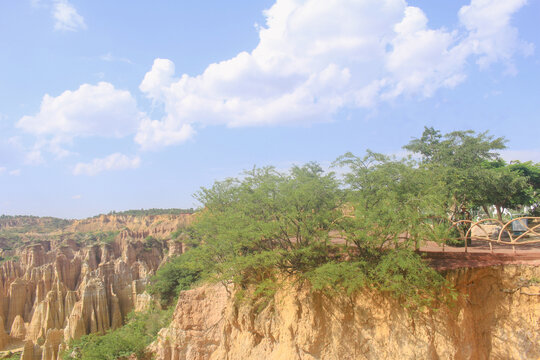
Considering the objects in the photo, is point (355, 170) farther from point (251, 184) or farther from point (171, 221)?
point (171, 221)

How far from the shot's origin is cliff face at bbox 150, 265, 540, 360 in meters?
9.50

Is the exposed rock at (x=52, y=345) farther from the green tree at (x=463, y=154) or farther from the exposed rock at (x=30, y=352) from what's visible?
the green tree at (x=463, y=154)

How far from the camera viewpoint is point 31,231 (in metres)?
102

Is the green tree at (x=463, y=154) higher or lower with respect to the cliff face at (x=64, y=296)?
higher

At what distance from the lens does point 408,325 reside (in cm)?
991

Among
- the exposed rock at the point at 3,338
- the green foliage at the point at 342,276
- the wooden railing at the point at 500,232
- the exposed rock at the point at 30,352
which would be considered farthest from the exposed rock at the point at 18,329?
the wooden railing at the point at 500,232

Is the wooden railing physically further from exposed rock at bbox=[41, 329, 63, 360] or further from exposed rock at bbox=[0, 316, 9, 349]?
exposed rock at bbox=[0, 316, 9, 349]

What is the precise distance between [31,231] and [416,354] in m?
119

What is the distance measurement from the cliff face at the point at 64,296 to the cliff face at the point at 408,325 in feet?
71.4

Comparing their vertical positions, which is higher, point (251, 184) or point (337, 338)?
point (251, 184)

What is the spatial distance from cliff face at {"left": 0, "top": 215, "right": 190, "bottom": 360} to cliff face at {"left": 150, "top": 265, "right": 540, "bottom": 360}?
2177 centimetres

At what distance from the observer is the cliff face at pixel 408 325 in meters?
9.50

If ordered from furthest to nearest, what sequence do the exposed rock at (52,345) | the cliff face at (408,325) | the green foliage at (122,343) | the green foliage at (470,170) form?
1. the exposed rock at (52,345)
2. the green foliage at (122,343)
3. the green foliage at (470,170)
4. the cliff face at (408,325)

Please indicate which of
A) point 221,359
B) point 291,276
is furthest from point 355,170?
point 221,359
